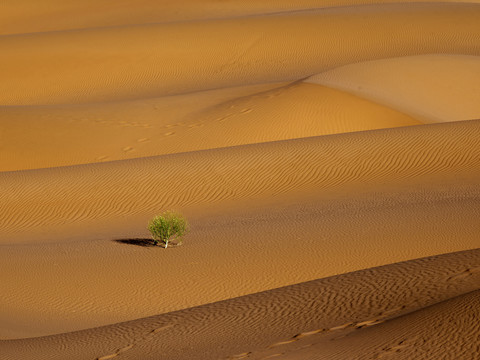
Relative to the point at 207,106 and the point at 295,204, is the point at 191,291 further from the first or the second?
the point at 207,106

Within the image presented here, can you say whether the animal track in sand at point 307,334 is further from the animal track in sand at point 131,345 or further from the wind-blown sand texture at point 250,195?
the animal track in sand at point 131,345

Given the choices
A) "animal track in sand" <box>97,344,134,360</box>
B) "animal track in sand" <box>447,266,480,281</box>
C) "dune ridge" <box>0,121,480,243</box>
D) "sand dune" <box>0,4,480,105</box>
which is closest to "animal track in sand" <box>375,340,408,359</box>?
"animal track in sand" <box>447,266,480,281</box>

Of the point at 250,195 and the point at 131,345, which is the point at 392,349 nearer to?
the point at 131,345

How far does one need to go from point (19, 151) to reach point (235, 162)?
24.2 ft

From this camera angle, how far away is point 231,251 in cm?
1151

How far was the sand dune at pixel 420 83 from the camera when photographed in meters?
22.6

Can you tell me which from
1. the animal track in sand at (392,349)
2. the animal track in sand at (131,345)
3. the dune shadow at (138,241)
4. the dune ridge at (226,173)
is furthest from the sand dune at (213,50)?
the animal track in sand at (392,349)

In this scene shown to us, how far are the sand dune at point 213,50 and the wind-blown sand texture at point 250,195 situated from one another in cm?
12

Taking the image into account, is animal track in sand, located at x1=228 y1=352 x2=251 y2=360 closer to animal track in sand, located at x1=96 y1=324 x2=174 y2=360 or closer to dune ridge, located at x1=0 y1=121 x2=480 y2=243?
animal track in sand, located at x1=96 y1=324 x2=174 y2=360

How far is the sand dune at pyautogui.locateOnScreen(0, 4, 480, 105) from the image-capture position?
102 feet

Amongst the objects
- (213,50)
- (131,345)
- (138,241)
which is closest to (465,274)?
(131,345)

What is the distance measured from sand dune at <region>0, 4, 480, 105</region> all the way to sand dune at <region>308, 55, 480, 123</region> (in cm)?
459

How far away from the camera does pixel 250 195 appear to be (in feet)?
50.5

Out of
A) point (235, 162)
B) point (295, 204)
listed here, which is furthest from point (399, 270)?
point (235, 162)
